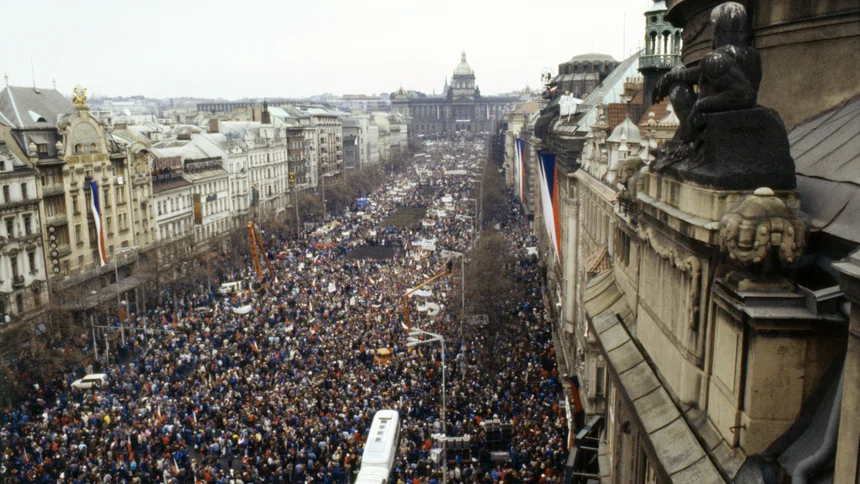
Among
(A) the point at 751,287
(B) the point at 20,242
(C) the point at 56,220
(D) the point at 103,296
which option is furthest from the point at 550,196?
(C) the point at 56,220

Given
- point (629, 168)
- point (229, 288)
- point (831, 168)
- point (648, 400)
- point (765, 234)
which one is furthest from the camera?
point (229, 288)

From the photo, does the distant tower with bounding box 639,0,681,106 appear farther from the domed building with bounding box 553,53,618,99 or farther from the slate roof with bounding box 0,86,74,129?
the slate roof with bounding box 0,86,74,129

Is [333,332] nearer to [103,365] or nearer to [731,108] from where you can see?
[103,365]

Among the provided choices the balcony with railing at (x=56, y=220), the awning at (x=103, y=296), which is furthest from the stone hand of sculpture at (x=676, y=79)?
the balcony with railing at (x=56, y=220)

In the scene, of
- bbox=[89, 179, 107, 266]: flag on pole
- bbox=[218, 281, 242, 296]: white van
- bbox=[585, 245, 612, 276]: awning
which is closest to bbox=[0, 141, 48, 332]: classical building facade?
bbox=[89, 179, 107, 266]: flag on pole

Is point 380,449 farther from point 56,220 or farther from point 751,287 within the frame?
point 56,220

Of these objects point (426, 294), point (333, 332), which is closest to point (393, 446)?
point (333, 332)

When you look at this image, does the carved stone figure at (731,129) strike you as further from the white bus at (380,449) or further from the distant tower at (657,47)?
the distant tower at (657,47)
